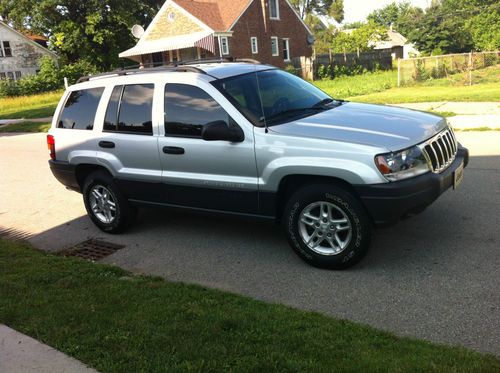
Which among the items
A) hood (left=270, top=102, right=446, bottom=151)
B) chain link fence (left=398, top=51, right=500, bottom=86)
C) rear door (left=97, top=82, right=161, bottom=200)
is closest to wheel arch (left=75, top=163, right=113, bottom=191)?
rear door (left=97, top=82, right=161, bottom=200)

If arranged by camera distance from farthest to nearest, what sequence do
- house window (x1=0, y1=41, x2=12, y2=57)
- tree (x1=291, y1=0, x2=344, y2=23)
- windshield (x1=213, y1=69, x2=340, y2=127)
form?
1. tree (x1=291, y1=0, x2=344, y2=23)
2. house window (x1=0, y1=41, x2=12, y2=57)
3. windshield (x1=213, y1=69, x2=340, y2=127)

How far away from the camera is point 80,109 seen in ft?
21.4

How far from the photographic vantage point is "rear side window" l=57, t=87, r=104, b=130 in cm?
635

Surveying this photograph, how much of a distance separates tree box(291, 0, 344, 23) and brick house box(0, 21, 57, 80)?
38.0 m

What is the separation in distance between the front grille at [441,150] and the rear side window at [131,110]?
2.93 m

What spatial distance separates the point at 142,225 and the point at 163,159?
156 cm

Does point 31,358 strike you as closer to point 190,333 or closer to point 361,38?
point 190,333

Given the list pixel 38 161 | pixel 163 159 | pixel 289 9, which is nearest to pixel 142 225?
pixel 163 159

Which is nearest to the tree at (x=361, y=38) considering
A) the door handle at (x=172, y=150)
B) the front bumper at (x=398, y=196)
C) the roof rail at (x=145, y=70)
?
the roof rail at (x=145, y=70)

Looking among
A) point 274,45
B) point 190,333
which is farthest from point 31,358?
point 274,45

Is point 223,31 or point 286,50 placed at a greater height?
point 223,31

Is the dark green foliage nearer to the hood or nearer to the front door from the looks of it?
the hood

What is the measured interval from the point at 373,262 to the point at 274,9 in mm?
39245

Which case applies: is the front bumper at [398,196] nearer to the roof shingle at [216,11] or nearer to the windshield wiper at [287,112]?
the windshield wiper at [287,112]
